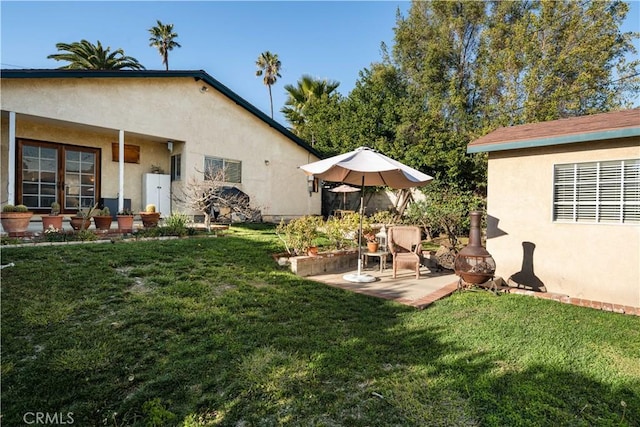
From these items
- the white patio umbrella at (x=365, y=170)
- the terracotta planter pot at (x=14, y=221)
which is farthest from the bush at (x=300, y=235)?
the terracotta planter pot at (x=14, y=221)

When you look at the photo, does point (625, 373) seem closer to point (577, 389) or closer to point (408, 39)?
point (577, 389)

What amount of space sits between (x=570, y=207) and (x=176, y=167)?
12928mm

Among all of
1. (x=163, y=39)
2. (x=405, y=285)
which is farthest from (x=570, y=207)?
(x=163, y=39)

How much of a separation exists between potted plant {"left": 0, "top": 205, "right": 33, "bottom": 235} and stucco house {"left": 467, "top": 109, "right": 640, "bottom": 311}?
32.9 feet

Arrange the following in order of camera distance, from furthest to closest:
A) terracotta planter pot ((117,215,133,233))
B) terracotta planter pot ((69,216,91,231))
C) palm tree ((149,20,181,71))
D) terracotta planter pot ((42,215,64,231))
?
1. palm tree ((149,20,181,71))
2. terracotta planter pot ((117,215,133,233))
3. terracotta planter pot ((69,216,91,231))
4. terracotta planter pot ((42,215,64,231))

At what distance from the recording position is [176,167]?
519 inches

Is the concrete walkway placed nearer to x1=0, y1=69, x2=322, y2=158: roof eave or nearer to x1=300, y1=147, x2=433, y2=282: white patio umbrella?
x1=300, y1=147, x2=433, y2=282: white patio umbrella

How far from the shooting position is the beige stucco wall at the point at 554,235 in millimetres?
5719

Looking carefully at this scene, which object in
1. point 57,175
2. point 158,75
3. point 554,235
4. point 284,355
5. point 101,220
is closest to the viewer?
point 284,355

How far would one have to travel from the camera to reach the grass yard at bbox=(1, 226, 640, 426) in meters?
2.52

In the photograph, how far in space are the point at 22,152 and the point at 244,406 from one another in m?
12.3

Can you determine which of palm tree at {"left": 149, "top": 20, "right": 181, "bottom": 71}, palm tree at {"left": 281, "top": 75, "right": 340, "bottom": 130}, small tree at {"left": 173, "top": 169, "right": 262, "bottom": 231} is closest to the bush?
small tree at {"left": 173, "top": 169, "right": 262, "bottom": 231}

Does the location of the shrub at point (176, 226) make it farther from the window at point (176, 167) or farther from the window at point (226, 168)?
the window at point (176, 167)

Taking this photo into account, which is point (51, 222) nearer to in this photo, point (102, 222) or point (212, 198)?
point (102, 222)
